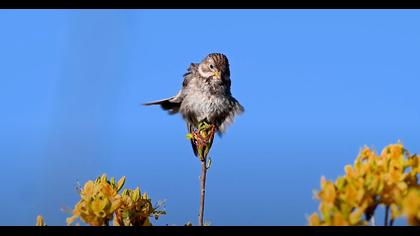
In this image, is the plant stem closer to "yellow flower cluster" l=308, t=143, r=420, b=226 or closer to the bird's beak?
"yellow flower cluster" l=308, t=143, r=420, b=226

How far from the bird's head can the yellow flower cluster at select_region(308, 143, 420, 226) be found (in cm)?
594

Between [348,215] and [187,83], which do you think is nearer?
[348,215]

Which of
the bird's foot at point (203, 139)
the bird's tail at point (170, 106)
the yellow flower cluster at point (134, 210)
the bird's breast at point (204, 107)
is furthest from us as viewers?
the bird's tail at point (170, 106)

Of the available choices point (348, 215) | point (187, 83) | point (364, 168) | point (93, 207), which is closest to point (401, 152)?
point (364, 168)

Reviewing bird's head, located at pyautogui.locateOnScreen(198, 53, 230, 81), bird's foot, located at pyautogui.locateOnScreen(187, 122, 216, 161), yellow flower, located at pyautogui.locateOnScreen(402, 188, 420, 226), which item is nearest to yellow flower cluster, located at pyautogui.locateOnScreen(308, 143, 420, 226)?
yellow flower, located at pyautogui.locateOnScreen(402, 188, 420, 226)

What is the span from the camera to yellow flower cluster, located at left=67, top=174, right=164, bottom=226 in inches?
125

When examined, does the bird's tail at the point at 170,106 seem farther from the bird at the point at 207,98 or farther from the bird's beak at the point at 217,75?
the bird's beak at the point at 217,75

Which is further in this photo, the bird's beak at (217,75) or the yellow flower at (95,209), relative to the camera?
the bird's beak at (217,75)

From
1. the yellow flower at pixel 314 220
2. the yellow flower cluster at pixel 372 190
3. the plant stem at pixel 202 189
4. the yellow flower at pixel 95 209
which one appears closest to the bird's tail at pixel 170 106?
the plant stem at pixel 202 189

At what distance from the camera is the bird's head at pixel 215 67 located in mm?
8508

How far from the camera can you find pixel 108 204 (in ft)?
10.5

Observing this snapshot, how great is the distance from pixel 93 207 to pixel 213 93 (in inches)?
208
